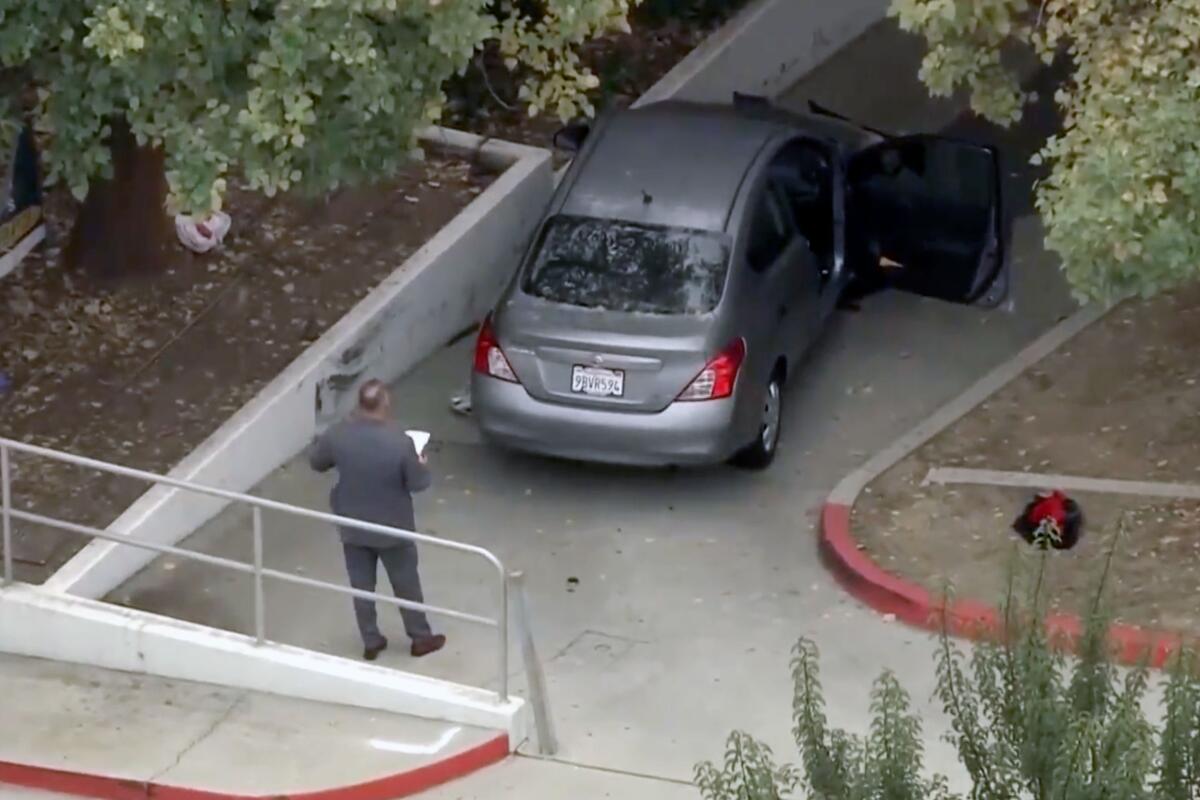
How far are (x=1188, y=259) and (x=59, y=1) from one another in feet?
16.8

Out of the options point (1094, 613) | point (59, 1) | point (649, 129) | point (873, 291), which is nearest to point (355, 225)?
point (649, 129)

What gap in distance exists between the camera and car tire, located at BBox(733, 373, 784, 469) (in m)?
11.8

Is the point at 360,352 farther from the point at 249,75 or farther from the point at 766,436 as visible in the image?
the point at 249,75

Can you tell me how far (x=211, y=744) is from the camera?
934 centimetres

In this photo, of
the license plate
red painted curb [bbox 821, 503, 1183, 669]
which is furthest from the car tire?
the license plate

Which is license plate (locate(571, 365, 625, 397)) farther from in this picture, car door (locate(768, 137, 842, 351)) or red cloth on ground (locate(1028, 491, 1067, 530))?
red cloth on ground (locate(1028, 491, 1067, 530))

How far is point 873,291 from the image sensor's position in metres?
13.7

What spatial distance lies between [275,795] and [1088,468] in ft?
16.5

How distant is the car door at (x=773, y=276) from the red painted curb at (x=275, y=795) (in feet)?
11.1

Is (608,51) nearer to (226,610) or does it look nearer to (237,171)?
(237,171)

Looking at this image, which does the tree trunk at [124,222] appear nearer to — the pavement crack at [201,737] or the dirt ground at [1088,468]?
the pavement crack at [201,737]

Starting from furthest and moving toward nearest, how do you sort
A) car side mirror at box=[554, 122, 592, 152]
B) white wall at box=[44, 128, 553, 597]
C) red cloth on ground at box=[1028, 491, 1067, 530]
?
car side mirror at box=[554, 122, 592, 152], white wall at box=[44, 128, 553, 597], red cloth on ground at box=[1028, 491, 1067, 530]

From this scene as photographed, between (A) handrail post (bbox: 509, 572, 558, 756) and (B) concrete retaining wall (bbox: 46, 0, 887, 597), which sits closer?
(A) handrail post (bbox: 509, 572, 558, 756)

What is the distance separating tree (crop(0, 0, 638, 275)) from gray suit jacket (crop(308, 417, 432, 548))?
1.21m
